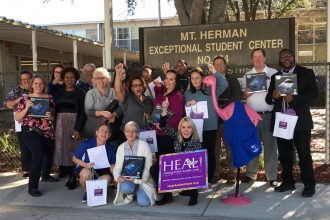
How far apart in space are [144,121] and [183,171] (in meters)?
0.94

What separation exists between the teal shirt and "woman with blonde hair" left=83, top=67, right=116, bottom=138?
3.53 feet

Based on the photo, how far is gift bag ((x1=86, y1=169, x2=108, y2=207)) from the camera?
5.57 meters

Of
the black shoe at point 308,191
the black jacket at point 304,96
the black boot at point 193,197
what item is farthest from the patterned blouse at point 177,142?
the black shoe at point 308,191

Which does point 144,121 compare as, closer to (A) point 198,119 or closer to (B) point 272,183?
(A) point 198,119

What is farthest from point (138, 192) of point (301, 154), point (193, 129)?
point (301, 154)

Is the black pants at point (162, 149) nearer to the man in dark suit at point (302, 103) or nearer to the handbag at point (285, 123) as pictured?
the handbag at point (285, 123)

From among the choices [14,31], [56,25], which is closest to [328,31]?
[14,31]

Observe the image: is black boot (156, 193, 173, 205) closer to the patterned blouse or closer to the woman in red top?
the patterned blouse

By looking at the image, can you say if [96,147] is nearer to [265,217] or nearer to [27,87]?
[27,87]

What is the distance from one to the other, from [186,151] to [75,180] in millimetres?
1929

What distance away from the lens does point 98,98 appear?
605 cm

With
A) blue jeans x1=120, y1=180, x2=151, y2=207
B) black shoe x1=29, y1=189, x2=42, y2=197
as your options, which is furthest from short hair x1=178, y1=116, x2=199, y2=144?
black shoe x1=29, y1=189, x2=42, y2=197

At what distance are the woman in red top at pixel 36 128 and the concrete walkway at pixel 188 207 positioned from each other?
0.38 meters

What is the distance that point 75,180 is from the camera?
257 inches
